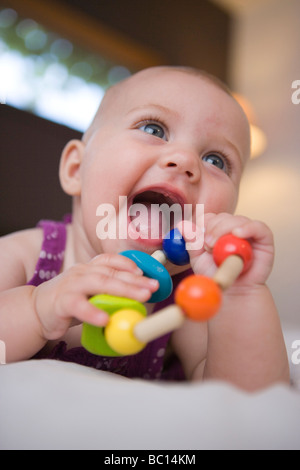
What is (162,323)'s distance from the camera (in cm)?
37

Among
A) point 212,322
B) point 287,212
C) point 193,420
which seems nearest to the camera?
point 193,420

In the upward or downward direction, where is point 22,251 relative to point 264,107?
downward

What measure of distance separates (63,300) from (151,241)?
240 mm

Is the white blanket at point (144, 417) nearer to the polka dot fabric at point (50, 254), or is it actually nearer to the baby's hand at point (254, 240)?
the baby's hand at point (254, 240)

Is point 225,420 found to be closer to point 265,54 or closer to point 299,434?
point 299,434

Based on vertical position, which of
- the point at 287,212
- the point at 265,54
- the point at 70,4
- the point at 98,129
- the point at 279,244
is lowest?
the point at 98,129

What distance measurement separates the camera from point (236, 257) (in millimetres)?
478

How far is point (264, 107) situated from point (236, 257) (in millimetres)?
2274

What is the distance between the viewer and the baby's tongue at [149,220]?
0.73m

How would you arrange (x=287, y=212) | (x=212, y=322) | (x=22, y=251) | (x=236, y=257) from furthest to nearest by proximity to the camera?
(x=287, y=212) < (x=22, y=251) < (x=212, y=322) < (x=236, y=257)

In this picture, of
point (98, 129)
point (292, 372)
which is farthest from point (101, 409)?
point (98, 129)

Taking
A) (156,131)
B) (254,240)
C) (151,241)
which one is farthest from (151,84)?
(254,240)

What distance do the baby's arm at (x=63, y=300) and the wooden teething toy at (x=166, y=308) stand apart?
0.02 m

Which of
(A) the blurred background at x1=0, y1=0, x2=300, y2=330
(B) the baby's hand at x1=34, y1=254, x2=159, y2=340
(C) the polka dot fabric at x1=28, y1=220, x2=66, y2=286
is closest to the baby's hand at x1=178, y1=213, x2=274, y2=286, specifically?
(B) the baby's hand at x1=34, y1=254, x2=159, y2=340
